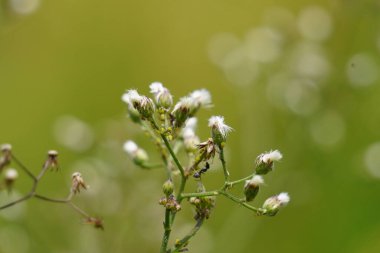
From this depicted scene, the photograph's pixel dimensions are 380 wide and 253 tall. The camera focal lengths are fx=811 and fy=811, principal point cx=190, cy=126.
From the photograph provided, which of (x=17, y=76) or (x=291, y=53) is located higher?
(x=17, y=76)

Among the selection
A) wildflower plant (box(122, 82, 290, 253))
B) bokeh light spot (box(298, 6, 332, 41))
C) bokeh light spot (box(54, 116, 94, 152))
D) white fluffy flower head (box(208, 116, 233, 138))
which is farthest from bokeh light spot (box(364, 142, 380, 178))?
white fluffy flower head (box(208, 116, 233, 138))

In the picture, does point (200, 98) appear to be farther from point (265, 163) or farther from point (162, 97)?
point (265, 163)

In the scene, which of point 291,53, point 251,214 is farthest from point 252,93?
point 251,214

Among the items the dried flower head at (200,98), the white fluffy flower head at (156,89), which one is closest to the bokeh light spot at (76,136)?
the dried flower head at (200,98)

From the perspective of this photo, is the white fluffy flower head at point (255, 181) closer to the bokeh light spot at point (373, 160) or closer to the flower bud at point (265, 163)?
the flower bud at point (265, 163)

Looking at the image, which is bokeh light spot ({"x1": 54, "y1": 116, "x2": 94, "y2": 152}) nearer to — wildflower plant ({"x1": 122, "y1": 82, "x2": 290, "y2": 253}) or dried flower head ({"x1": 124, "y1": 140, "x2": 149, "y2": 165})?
dried flower head ({"x1": 124, "y1": 140, "x2": 149, "y2": 165})

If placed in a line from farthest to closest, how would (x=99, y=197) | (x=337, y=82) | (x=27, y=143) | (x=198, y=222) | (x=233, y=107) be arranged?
(x=233, y=107) < (x=27, y=143) < (x=337, y=82) < (x=99, y=197) < (x=198, y=222)

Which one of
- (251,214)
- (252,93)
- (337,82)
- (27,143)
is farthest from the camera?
(27,143)

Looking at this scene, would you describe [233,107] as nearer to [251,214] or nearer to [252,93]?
[252,93]
